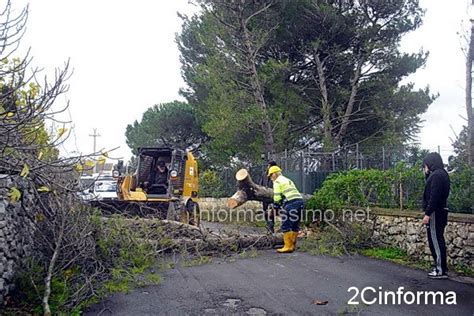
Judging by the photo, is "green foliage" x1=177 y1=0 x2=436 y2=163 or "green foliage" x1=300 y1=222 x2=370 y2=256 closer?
"green foliage" x1=300 y1=222 x2=370 y2=256

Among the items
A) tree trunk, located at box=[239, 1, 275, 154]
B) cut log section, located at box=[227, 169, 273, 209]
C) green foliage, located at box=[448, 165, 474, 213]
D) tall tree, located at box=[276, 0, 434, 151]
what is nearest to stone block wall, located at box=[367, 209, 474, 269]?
green foliage, located at box=[448, 165, 474, 213]

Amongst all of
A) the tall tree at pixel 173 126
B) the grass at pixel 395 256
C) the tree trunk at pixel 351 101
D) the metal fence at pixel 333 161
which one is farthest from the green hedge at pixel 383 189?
the tall tree at pixel 173 126

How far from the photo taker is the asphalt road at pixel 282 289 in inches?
244

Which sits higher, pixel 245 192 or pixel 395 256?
pixel 245 192

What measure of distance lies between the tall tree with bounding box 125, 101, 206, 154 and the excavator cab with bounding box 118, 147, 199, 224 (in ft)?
45.8

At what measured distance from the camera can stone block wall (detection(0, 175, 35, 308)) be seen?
5.99 meters

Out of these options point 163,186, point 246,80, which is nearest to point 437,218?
point 163,186

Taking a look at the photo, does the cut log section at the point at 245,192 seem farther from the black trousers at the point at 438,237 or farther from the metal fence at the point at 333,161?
the black trousers at the point at 438,237

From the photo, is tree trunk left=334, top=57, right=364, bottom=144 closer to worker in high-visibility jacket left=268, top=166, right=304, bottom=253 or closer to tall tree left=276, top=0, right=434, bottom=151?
tall tree left=276, top=0, right=434, bottom=151

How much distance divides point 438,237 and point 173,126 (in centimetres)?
2340

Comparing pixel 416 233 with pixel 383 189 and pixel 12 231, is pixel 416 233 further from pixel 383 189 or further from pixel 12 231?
pixel 12 231

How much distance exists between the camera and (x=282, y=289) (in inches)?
286

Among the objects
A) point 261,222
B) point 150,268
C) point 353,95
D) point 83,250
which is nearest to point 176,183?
point 261,222

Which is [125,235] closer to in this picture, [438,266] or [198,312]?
[198,312]
